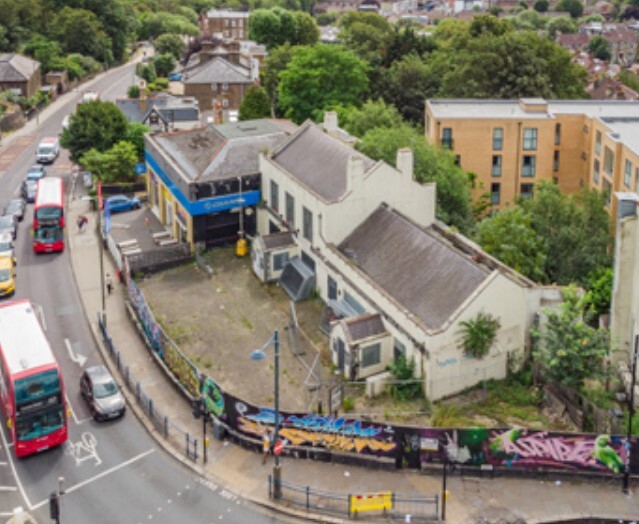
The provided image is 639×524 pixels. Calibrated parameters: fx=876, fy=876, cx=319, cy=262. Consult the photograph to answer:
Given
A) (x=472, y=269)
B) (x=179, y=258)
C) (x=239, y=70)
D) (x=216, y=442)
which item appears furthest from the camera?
(x=239, y=70)

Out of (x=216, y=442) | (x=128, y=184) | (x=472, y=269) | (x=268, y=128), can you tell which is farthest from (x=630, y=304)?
(x=128, y=184)

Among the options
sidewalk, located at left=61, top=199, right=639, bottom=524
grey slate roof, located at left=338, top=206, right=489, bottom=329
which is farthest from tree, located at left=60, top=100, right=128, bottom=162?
sidewalk, located at left=61, top=199, right=639, bottom=524

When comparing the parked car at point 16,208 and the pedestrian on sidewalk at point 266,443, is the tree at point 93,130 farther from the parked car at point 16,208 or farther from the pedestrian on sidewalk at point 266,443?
the pedestrian on sidewalk at point 266,443

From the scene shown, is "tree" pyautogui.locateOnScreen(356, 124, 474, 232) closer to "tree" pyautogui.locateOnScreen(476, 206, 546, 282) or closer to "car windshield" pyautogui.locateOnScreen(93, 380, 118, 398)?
"tree" pyautogui.locateOnScreen(476, 206, 546, 282)

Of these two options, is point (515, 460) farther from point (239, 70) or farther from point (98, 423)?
point (239, 70)

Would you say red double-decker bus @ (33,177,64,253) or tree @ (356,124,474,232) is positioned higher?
tree @ (356,124,474,232)

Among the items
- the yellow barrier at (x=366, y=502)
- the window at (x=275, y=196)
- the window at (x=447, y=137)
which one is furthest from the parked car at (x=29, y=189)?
the yellow barrier at (x=366, y=502)
